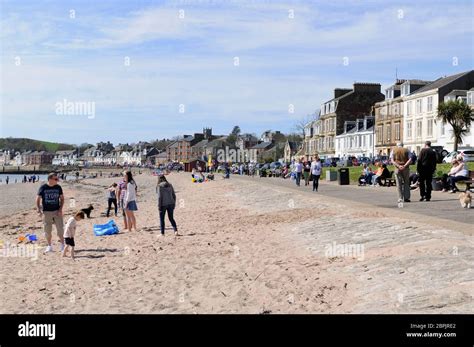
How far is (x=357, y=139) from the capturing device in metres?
79.9

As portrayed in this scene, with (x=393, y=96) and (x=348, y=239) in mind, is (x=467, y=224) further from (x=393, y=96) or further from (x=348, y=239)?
(x=393, y=96)

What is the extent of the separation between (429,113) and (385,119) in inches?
423

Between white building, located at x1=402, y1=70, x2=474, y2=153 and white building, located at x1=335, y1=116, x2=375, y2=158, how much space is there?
872 centimetres

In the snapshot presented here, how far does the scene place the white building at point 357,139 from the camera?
3022 inches

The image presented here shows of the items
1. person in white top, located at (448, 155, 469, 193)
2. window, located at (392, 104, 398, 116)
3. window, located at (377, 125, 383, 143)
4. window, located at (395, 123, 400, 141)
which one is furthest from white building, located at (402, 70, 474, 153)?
person in white top, located at (448, 155, 469, 193)

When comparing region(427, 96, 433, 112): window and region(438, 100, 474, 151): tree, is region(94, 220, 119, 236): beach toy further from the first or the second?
region(427, 96, 433, 112): window

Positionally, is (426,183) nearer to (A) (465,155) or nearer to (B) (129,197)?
(B) (129,197)

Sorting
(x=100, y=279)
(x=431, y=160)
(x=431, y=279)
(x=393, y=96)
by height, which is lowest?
(x=100, y=279)

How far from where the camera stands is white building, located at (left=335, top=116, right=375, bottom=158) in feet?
252

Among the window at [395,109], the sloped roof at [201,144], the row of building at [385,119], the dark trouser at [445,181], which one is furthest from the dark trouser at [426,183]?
the sloped roof at [201,144]

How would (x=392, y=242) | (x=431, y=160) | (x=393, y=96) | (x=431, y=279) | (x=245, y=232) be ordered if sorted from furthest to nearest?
1. (x=393, y=96)
2. (x=431, y=160)
3. (x=245, y=232)
4. (x=392, y=242)
5. (x=431, y=279)

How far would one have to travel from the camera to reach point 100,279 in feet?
35.0
